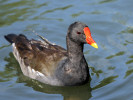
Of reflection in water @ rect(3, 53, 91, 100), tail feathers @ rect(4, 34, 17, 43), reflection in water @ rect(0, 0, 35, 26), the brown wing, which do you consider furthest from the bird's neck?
reflection in water @ rect(0, 0, 35, 26)

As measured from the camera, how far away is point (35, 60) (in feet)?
27.1

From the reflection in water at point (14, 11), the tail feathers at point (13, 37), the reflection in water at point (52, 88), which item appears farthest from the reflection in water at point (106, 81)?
the reflection in water at point (14, 11)

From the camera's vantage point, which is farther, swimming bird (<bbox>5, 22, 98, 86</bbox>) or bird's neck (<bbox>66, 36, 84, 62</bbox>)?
bird's neck (<bbox>66, 36, 84, 62</bbox>)

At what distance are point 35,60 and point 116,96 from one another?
2.05 meters

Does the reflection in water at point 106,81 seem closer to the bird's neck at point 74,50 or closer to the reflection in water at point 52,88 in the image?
the reflection in water at point 52,88


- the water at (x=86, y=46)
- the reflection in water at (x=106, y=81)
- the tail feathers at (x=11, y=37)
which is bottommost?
the reflection in water at (x=106, y=81)

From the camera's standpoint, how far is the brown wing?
8005mm

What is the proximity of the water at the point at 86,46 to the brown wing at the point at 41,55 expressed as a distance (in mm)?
391

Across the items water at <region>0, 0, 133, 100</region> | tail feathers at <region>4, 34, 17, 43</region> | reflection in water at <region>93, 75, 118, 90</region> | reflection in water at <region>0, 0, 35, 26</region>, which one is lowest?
reflection in water at <region>93, 75, 118, 90</region>

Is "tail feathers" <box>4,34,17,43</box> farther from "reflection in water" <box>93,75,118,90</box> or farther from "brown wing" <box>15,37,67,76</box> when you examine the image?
"reflection in water" <box>93,75,118,90</box>

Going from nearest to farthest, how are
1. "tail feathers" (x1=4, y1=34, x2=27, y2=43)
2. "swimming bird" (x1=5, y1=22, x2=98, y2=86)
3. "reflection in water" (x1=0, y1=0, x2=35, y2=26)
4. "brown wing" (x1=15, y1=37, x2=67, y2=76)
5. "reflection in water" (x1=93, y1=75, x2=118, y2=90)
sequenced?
1. "swimming bird" (x1=5, y1=22, x2=98, y2=86)
2. "reflection in water" (x1=93, y1=75, x2=118, y2=90)
3. "brown wing" (x1=15, y1=37, x2=67, y2=76)
4. "tail feathers" (x1=4, y1=34, x2=27, y2=43)
5. "reflection in water" (x1=0, y1=0, x2=35, y2=26)

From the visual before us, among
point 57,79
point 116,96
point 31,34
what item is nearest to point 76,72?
point 57,79

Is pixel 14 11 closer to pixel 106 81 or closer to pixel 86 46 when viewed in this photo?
pixel 86 46

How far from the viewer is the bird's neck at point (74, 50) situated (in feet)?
25.2
